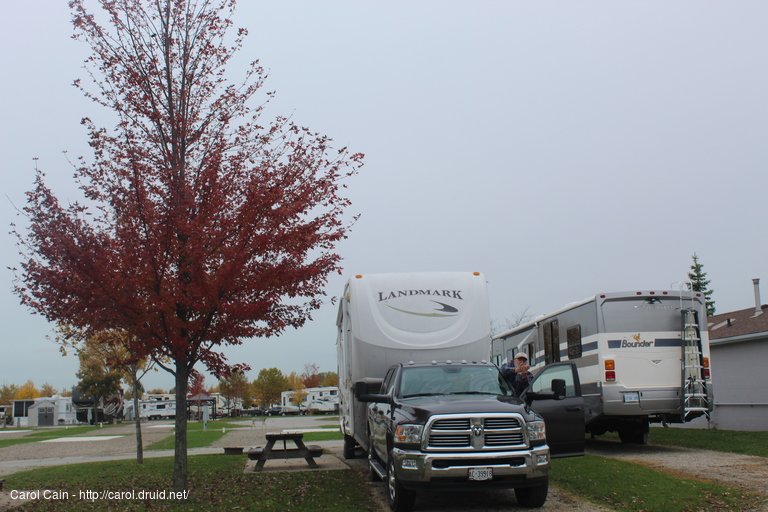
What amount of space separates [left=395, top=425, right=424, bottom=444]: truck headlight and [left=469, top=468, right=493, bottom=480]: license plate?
694mm

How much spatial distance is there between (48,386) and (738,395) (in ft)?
417

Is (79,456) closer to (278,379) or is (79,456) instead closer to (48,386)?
(278,379)

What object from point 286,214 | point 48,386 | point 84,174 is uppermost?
point 84,174

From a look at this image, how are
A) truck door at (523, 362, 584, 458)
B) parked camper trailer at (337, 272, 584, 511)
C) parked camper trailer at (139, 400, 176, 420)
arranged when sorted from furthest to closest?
1. parked camper trailer at (139, 400, 176, 420)
2. truck door at (523, 362, 584, 458)
3. parked camper trailer at (337, 272, 584, 511)

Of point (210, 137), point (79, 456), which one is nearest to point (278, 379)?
point (79, 456)

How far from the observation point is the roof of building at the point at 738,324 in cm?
2031

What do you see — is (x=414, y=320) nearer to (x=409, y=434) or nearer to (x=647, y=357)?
(x=409, y=434)

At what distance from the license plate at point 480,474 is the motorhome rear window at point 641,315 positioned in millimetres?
6779

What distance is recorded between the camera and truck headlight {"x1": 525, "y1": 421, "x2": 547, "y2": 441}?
8.24 meters

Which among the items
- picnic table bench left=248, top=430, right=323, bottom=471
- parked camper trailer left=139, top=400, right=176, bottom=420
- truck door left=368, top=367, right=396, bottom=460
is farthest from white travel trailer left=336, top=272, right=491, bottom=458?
parked camper trailer left=139, top=400, right=176, bottom=420

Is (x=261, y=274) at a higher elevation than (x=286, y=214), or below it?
below

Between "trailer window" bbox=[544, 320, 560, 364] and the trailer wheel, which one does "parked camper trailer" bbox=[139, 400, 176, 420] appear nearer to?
"trailer window" bbox=[544, 320, 560, 364]

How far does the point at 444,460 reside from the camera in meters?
7.99

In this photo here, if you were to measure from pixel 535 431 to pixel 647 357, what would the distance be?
20.9 feet
